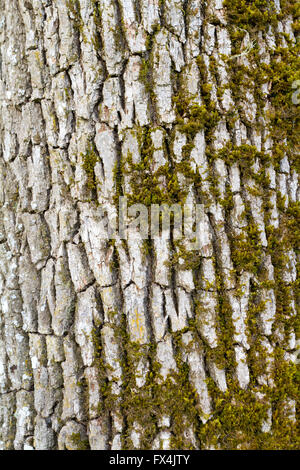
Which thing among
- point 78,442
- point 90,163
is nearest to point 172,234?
point 90,163

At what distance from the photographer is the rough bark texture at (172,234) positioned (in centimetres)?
169

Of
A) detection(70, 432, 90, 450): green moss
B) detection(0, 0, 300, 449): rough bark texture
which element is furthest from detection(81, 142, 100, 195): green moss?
detection(70, 432, 90, 450): green moss

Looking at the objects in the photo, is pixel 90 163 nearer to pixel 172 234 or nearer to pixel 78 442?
pixel 172 234

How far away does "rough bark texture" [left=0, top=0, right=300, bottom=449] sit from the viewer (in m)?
1.69

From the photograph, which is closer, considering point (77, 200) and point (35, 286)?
point (77, 200)

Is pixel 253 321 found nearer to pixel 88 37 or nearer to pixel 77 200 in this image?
pixel 77 200

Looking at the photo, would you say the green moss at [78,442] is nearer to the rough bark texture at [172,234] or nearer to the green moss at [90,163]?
the rough bark texture at [172,234]

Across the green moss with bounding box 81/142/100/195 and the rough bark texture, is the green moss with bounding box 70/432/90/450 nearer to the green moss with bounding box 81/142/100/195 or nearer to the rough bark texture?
the rough bark texture

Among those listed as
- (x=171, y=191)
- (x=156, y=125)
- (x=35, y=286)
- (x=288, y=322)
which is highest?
(x=156, y=125)

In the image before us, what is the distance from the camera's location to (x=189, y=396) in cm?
168

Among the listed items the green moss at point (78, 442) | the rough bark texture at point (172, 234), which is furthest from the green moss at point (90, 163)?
the green moss at point (78, 442)
